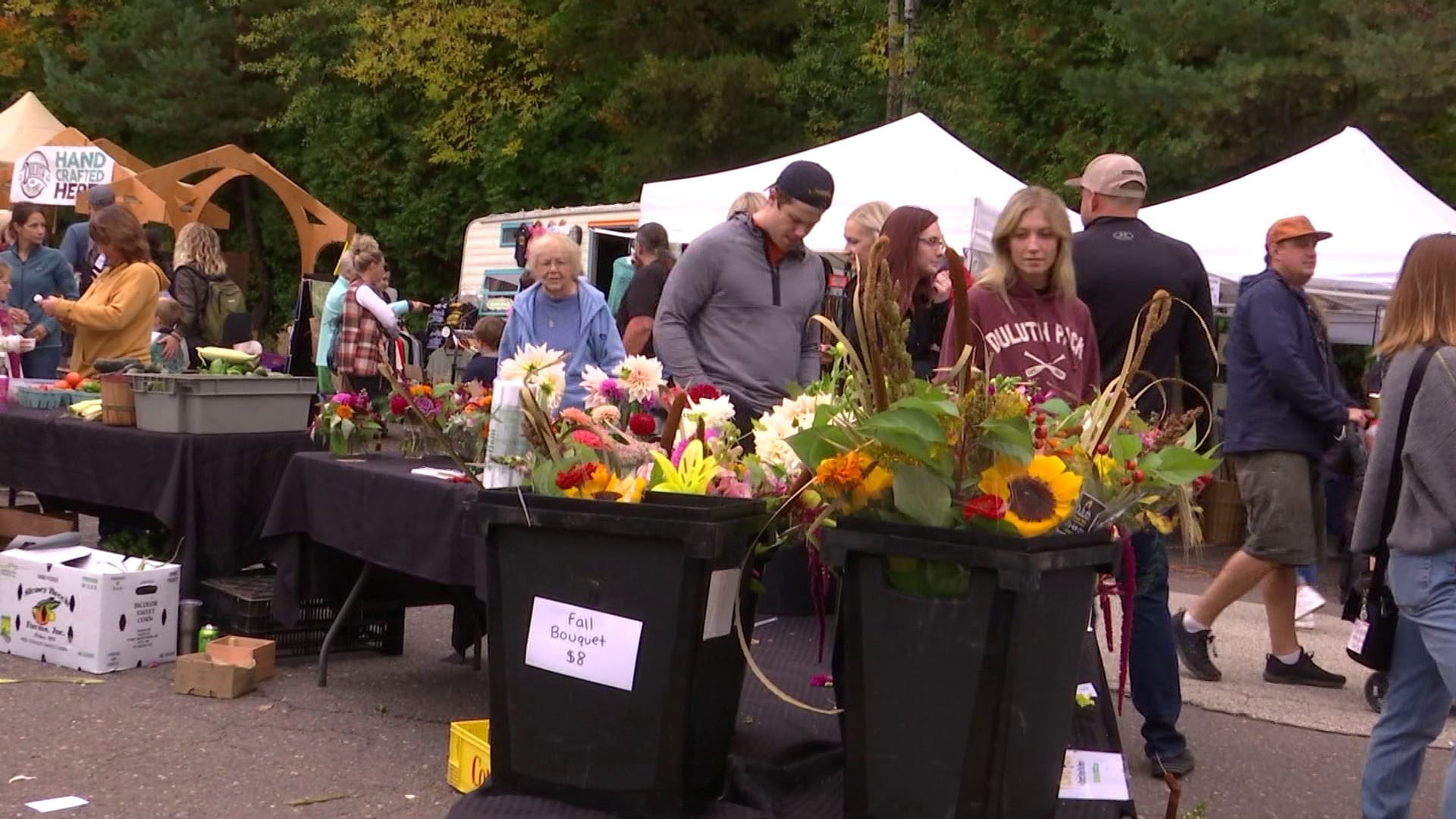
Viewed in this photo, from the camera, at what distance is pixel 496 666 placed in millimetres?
2551

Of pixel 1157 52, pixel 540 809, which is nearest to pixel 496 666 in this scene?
pixel 540 809

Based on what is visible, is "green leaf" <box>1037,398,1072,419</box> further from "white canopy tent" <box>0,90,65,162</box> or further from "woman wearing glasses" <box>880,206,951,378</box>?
"white canopy tent" <box>0,90,65,162</box>

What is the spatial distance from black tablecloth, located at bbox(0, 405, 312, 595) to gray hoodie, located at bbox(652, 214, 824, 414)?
181cm

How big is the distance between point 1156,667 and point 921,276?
1486 millimetres

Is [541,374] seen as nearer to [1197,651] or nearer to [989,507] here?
[989,507]

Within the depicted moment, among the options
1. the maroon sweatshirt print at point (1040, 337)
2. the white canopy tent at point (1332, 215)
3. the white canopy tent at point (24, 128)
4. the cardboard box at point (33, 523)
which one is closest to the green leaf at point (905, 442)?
the maroon sweatshirt print at point (1040, 337)

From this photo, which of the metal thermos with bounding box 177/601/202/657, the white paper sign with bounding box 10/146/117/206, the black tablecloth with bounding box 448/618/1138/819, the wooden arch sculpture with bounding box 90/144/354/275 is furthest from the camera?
the wooden arch sculpture with bounding box 90/144/354/275

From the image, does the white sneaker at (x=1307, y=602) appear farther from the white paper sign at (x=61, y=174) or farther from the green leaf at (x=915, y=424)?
the white paper sign at (x=61, y=174)

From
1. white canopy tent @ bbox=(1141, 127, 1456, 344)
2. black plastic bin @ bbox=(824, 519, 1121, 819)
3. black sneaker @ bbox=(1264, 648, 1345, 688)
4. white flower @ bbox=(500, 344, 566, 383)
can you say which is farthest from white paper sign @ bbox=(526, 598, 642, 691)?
white canopy tent @ bbox=(1141, 127, 1456, 344)

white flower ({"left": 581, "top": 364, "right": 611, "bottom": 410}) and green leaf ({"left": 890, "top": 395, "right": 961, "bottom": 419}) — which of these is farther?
white flower ({"left": 581, "top": 364, "right": 611, "bottom": 410})

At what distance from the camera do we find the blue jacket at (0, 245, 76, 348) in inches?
339

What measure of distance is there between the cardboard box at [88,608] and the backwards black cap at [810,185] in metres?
2.73

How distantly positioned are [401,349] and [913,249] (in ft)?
23.1

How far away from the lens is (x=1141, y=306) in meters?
4.52
